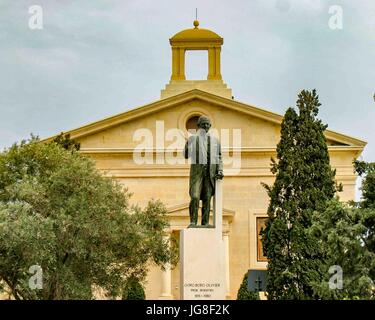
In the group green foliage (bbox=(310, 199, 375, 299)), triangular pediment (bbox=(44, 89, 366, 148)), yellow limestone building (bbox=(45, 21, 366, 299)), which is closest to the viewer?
green foliage (bbox=(310, 199, 375, 299))

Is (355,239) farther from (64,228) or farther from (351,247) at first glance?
(64,228)

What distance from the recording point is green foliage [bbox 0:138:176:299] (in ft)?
105

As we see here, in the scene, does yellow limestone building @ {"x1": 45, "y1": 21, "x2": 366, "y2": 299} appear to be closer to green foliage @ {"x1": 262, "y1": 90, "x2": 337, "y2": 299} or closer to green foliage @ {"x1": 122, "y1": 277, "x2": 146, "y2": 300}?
green foliage @ {"x1": 122, "y1": 277, "x2": 146, "y2": 300}

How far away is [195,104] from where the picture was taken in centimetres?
5462

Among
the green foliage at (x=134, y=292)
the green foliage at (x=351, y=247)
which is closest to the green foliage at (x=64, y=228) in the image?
the green foliage at (x=134, y=292)

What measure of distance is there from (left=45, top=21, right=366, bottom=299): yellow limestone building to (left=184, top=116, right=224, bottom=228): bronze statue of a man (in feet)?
98.7

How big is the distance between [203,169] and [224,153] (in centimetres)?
3187

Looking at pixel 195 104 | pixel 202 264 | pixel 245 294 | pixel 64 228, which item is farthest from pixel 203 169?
pixel 195 104

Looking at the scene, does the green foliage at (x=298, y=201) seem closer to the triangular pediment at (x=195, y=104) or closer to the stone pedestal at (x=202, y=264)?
the stone pedestal at (x=202, y=264)

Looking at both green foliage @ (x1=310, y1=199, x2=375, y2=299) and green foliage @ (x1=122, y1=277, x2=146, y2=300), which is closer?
green foliage @ (x1=310, y1=199, x2=375, y2=299)

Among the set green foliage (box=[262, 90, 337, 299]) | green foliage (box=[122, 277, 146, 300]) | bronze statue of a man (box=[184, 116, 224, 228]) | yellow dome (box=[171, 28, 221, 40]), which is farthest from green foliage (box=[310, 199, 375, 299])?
yellow dome (box=[171, 28, 221, 40])

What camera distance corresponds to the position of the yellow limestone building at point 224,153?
52.5 metres
